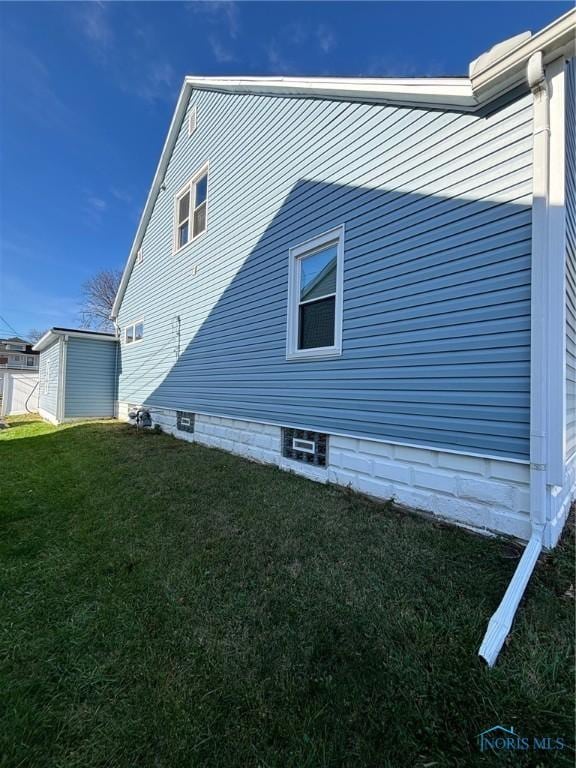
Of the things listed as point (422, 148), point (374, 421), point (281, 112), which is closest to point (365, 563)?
point (374, 421)

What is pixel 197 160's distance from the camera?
7.78 meters


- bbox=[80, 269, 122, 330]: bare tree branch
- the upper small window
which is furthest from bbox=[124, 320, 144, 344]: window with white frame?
bbox=[80, 269, 122, 330]: bare tree branch

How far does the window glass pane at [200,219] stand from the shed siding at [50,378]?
7238mm

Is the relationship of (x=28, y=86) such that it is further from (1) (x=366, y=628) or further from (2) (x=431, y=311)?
(1) (x=366, y=628)

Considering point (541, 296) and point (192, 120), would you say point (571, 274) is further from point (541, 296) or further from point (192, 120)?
point (192, 120)

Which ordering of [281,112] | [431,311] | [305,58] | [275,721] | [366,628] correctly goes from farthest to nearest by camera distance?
[305,58]
[281,112]
[431,311]
[366,628]
[275,721]

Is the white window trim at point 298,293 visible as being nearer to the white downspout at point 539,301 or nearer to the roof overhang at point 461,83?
the roof overhang at point 461,83

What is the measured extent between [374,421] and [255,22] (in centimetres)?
761

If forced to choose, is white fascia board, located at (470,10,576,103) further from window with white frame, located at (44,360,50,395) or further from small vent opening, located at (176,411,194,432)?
window with white frame, located at (44,360,50,395)

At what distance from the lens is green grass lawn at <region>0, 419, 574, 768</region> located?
1.25 metres

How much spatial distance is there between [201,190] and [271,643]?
8.65 metres

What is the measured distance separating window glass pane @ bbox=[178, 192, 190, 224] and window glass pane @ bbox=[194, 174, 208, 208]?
494 millimetres

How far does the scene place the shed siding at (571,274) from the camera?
9.61ft

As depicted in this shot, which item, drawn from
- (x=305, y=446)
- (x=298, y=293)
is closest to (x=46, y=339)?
(x=298, y=293)
